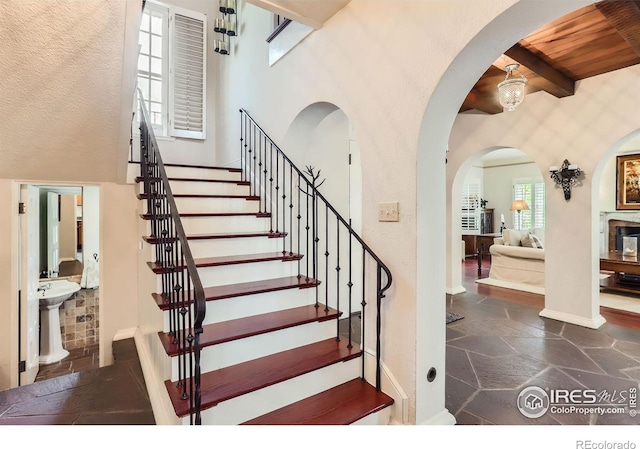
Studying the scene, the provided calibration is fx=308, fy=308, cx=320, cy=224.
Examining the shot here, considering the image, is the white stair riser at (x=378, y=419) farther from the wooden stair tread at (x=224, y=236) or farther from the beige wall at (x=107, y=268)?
the beige wall at (x=107, y=268)

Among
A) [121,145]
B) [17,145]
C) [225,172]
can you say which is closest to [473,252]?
[225,172]

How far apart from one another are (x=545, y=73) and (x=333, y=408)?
3833 millimetres

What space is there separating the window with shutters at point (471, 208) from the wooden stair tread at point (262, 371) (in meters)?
8.86

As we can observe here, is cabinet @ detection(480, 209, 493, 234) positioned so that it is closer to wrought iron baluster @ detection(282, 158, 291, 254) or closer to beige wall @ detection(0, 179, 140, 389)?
wrought iron baluster @ detection(282, 158, 291, 254)

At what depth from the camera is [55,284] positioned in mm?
3947

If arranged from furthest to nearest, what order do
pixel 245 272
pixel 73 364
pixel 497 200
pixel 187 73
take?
pixel 497 200, pixel 187 73, pixel 73 364, pixel 245 272

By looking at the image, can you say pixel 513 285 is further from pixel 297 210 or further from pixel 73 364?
pixel 73 364

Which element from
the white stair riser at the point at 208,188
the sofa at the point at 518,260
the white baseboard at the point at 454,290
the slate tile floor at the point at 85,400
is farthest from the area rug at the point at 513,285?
the slate tile floor at the point at 85,400

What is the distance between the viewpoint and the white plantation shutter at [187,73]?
184 inches

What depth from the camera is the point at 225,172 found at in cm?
397

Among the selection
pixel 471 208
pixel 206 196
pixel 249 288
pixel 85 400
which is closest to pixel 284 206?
pixel 206 196

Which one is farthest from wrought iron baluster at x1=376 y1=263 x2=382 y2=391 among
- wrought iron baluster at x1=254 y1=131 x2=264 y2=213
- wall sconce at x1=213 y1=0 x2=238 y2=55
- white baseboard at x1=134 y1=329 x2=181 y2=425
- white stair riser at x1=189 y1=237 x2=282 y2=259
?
wall sconce at x1=213 y1=0 x2=238 y2=55

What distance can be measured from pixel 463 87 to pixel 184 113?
4.30 meters

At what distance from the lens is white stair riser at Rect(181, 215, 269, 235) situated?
2.92 meters
